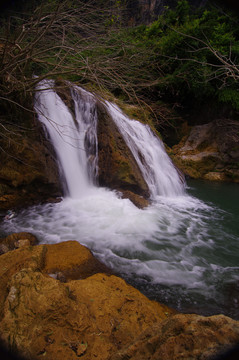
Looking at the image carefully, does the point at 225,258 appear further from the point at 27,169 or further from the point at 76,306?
the point at 27,169

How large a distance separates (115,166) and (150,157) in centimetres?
189

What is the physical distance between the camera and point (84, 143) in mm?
5547

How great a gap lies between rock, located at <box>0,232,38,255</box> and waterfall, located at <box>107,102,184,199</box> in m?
3.79

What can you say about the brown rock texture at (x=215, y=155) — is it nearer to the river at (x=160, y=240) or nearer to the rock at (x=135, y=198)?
the river at (x=160, y=240)

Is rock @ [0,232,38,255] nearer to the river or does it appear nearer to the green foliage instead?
the river

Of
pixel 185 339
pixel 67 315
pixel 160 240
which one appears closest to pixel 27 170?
pixel 160 240

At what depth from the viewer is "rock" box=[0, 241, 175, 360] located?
124cm

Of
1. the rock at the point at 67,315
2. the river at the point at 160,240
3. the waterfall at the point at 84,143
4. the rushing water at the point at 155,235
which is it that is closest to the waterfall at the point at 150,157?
the waterfall at the point at 84,143

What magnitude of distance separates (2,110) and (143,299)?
455 centimetres

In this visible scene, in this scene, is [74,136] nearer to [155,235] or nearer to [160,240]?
[155,235]

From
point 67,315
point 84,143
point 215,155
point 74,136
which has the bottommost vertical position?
point 67,315

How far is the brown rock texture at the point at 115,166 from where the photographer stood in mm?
5430

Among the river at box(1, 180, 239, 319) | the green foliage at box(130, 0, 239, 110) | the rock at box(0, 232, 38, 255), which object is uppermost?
the green foliage at box(130, 0, 239, 110)

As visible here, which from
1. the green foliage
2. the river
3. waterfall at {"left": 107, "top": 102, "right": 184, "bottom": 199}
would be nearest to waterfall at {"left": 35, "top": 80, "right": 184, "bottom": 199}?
waterfall at {"left": 107, "top": 102, "right": 184, "bottom": 199}
